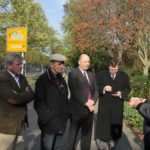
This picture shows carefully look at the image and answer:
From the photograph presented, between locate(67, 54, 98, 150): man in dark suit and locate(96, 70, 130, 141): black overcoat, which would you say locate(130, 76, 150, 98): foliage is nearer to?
locate(96, 70, 130, 141): black overcoat

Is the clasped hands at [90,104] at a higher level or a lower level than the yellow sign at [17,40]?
lower

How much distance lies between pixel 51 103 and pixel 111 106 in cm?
215

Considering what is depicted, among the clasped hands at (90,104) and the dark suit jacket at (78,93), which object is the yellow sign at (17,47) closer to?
the dark suit jacket at (78,93)

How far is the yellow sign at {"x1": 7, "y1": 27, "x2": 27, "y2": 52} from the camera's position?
68.0 ft

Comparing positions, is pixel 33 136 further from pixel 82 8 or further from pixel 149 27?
pixel 82 8

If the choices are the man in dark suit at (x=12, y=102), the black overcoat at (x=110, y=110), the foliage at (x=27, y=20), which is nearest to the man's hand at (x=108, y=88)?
the black overcoat at (x=110, y=110)

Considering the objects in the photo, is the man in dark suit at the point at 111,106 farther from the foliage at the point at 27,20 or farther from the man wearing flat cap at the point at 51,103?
the foliage at the point at 27,20

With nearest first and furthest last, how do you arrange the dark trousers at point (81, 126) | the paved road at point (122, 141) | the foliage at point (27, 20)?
the dark trousers at point (81, 126)
the paved road at point (122, 141)
the foliage at point (27, 20)

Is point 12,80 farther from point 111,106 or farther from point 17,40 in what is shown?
point 17,40

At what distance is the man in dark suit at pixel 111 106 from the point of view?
7.68m

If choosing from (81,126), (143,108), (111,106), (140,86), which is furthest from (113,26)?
(143,108)

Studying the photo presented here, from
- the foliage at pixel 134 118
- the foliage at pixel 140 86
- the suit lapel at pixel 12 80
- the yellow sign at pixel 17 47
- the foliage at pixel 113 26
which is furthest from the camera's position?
the foliage at pixel 113 26

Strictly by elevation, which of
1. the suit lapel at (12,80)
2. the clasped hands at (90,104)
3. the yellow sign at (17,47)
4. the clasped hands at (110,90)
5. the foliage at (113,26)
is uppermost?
the foliage at (113,26)

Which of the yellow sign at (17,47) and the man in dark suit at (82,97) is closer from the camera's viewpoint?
the man in dark suit at (82,97)
